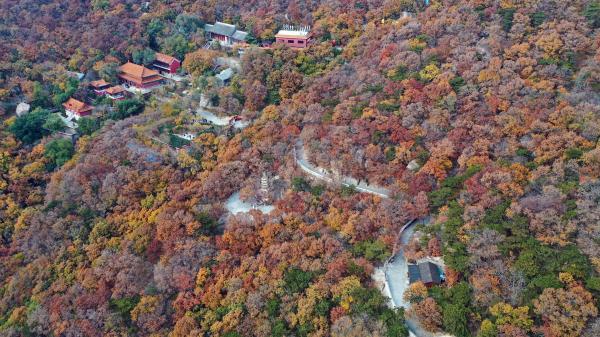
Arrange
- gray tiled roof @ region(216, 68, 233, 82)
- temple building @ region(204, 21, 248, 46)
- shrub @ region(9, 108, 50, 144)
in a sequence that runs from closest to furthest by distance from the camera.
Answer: shrub @ region(9, 108, 50, 144) → gray tiled roof @ region(216, 68, 233, 82) → temple building @ region(204, 21, 248, 46)

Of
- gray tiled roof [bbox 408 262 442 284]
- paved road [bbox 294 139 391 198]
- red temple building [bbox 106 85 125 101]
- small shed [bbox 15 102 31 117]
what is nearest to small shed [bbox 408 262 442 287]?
gray tiled roof [bbox 408 262 442 284]

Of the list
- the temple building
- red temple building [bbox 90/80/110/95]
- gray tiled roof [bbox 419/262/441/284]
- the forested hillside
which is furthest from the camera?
the temple building

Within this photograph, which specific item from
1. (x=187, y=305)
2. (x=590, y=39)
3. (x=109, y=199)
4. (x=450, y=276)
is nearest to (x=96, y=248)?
Answer: (x=109, y=199)

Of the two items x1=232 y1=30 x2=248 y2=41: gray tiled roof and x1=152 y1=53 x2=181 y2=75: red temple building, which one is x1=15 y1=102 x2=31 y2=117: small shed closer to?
x1=152 y1=53 x2=181 y2=75: red temple building

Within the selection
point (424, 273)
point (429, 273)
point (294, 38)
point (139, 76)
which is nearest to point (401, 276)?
point (424, 273)

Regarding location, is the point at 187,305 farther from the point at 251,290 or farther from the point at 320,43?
the point at 320,43

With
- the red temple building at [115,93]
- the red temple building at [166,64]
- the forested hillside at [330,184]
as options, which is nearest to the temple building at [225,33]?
the forested hillside at [330,184]

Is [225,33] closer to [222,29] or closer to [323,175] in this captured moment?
[222,29]

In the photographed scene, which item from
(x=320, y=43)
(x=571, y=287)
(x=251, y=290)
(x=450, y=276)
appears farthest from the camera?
(x=320, y=43)
